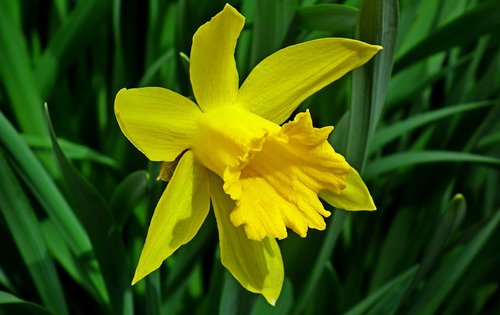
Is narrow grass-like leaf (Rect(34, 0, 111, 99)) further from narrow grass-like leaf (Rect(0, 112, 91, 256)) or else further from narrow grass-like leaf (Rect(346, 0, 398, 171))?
narrow grass-like leaf (Rect(346, 0, 398, 171))

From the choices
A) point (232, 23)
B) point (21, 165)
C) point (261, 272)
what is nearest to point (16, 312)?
point (21, 165)

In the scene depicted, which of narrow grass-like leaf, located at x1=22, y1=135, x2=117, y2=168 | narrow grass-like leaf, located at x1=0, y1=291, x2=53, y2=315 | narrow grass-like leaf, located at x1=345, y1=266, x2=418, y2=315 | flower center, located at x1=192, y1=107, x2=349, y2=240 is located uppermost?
flower center, located at x1=192, y1=107, x2=349, y2=240

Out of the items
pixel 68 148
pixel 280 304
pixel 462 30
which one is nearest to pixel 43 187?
pixel 68 148

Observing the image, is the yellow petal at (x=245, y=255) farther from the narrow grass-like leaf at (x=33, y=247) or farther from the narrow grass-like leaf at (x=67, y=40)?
the narrow grass-like leaf at (x=67, y=40)

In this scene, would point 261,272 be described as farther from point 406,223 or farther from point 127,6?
point 127,6

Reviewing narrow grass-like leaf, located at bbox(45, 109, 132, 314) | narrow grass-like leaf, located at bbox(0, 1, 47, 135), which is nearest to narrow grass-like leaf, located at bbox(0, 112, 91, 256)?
narrow grass-like leaf, located at bbox(45, 109, 132, 314)

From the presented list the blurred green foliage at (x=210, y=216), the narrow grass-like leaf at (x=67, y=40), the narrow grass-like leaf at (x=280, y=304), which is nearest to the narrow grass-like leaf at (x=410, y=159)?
the blurred green foliage at (x=210, y=216)

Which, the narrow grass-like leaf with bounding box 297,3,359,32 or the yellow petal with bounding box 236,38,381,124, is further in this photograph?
the narrow grass-like leaf with bounding box 297,3,359,32
